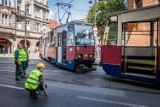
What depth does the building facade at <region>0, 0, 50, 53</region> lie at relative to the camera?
4875 cm

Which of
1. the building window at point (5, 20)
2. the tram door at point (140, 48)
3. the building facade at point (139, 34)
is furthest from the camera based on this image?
the building window at point (5, 20)

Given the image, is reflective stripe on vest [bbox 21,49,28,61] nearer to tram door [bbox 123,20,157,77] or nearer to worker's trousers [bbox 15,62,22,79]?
worker's trousers [bbox 15,62,22,79]

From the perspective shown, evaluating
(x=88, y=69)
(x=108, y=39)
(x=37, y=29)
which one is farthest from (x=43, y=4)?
(x=108, y=39)

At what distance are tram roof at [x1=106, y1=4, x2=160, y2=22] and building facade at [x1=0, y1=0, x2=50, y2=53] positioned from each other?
114ft

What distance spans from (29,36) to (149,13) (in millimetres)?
47927

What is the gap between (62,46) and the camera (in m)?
18.6

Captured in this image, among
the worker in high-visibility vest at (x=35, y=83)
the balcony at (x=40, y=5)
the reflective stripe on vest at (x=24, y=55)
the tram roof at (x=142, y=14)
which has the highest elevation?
the balcony at (x=40, y=5)

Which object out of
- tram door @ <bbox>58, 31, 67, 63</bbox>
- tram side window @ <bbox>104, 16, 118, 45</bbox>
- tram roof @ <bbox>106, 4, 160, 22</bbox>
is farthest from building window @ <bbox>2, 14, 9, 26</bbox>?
tram roof @ <bbox>106, 4, 160, 22</bbox>

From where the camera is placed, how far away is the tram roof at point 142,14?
10.9 m

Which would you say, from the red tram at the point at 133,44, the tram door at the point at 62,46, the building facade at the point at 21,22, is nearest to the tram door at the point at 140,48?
the red tram at the point at 133,44

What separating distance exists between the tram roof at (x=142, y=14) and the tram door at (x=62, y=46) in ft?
20.8

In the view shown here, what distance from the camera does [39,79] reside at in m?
8.44

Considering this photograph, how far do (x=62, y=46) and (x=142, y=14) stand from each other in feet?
26.8

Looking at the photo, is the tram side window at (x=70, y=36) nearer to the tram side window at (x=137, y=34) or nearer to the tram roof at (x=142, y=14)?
the tram roof at (x=142, y=14)
